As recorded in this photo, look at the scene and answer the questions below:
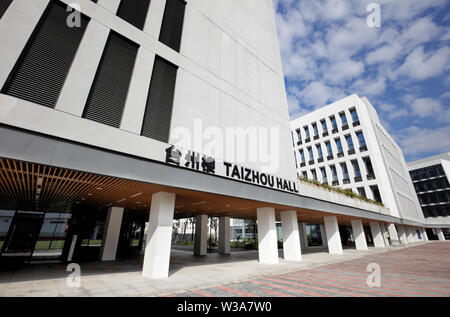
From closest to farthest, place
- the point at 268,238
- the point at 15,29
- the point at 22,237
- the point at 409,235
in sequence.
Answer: the point at 15,29, the point at 22,237, the point at 268,238, the point at 409,235

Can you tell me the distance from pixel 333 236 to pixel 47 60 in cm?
2589

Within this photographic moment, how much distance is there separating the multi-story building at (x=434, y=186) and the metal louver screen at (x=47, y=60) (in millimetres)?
73341

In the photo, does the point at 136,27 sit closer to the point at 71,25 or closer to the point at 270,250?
the point at 71,25

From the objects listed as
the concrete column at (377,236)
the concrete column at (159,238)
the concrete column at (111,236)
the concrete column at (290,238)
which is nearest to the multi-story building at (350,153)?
the concrete column at (377,236)

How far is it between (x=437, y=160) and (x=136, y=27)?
77581 millimetres

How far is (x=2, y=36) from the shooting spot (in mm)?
6633

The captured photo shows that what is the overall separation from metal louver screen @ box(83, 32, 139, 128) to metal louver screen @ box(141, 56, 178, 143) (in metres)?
1.12

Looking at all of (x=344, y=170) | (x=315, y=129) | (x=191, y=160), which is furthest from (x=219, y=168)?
(x=315, y=129)

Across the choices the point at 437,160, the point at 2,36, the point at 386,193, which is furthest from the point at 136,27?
the point at 437,160

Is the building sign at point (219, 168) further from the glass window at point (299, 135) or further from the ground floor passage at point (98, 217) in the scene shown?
the glass window at point (299, 135)

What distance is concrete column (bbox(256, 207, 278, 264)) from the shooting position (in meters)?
14.7

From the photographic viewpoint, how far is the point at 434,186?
54.5 metres

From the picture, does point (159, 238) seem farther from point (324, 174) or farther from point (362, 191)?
point (324, 174)

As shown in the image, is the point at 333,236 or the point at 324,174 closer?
the point at 333,236
